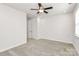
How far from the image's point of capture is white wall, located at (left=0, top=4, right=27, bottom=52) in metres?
3.54

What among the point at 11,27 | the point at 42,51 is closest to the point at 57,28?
the point at 42,51

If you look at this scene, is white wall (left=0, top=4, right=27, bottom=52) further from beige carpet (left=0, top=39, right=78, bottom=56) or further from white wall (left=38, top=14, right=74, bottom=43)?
white wall (left=38, top=14, right=74, bottom=43)

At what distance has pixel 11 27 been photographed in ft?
13.3

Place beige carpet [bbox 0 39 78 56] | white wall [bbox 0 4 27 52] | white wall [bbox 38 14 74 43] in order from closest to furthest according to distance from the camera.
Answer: beige carpet [bbox 0 39 78 56] → white wall [bbox 0 4 27 52] → white wall [bbox 38 14 74 43]

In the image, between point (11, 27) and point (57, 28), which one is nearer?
point (11, 27)

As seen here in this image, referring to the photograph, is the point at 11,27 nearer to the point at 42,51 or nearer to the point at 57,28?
the point at 42,51

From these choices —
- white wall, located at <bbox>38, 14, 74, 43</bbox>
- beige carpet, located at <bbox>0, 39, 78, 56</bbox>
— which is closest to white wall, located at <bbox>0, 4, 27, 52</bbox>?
beige carpet, located at <bbox>0, 39, 78, 56</bbox>

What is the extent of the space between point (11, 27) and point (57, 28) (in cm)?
394

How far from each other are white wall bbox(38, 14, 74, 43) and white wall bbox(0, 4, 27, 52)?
9.36ft

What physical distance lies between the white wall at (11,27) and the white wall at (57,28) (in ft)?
9.36

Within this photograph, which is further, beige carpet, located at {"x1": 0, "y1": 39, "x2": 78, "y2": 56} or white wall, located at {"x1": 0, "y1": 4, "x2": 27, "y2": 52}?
white wall, located at {"x1": 0, "y1": 4, "x2": 27, "y2": 52}

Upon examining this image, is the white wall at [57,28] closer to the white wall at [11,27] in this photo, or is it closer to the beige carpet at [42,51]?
the beige carpet at [42,51]

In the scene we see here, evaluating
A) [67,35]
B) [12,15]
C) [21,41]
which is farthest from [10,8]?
[67,35]

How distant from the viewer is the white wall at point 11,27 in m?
3.54
